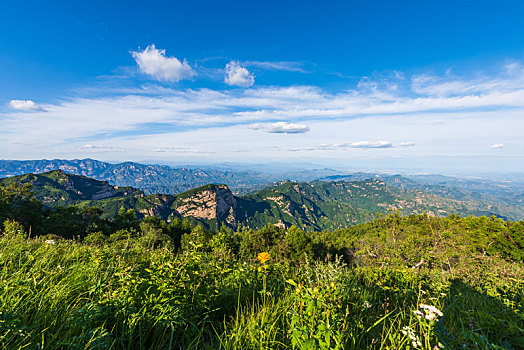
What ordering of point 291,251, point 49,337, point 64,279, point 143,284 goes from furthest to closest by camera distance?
1. point 291,251
2. point 64,279
3. point 143,284
4. point 49,337

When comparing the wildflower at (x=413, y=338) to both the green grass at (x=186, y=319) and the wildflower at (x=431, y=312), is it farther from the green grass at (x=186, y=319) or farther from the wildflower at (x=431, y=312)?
the wildflower at (x=431, y=312)

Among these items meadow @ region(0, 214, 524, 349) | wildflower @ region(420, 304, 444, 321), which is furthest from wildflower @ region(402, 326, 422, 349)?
wildflower @ region(420, 304, 444, 321)

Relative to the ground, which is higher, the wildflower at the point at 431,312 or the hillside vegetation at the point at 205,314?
the wildflower at the point at 431,312

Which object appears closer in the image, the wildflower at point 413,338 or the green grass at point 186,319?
the wildflower at point 413,338

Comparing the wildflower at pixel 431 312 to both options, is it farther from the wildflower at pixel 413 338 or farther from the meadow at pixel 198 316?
the wildflower at pixel 413 338

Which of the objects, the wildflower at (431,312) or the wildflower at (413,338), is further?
the wildflower at (431,312)

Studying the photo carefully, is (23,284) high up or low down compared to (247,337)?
up

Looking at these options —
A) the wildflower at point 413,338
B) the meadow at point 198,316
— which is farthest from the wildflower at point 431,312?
the wildflower at point 413,338

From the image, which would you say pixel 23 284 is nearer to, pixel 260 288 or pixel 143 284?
pixel 143 284

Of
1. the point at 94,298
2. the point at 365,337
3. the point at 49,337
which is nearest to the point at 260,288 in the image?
the point at 365,337

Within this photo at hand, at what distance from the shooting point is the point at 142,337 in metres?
2.19

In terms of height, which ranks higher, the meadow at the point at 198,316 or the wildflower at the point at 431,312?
the wildflower at the point at 431,312

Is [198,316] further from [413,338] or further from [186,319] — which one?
[413,338]

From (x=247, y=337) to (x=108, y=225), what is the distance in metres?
62.3
